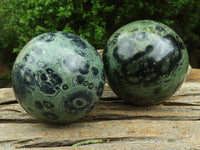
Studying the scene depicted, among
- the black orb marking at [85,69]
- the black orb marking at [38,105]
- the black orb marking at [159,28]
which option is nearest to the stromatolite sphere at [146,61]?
the black orb marking at [159,28]

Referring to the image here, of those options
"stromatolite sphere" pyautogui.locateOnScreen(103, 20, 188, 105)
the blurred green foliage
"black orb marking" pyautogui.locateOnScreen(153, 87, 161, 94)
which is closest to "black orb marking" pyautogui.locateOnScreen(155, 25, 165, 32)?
"stromatolite sphere" pyautogui.locateOnScreen(103, 20, 188, 105)

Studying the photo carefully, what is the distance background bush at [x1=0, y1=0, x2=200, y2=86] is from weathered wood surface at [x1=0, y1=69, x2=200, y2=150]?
2.22 meters

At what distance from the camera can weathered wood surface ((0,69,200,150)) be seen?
2633 mm

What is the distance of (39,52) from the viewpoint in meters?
2.63

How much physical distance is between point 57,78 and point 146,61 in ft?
3.48

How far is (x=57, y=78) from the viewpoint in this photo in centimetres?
256

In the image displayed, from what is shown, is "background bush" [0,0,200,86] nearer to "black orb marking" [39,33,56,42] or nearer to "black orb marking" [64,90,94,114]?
"black orb marking" [39,33,56,42]

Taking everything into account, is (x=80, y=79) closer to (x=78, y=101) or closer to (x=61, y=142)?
(x=78, y=101)

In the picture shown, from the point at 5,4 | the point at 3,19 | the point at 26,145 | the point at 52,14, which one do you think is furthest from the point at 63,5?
the point at 26,145

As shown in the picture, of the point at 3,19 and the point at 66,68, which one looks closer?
the point at 66,68

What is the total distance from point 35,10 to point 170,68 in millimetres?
3317

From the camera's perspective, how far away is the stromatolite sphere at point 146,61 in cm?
298

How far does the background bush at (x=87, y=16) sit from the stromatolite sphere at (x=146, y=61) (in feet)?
7.09

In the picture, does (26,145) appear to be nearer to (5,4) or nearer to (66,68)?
(66,68)
